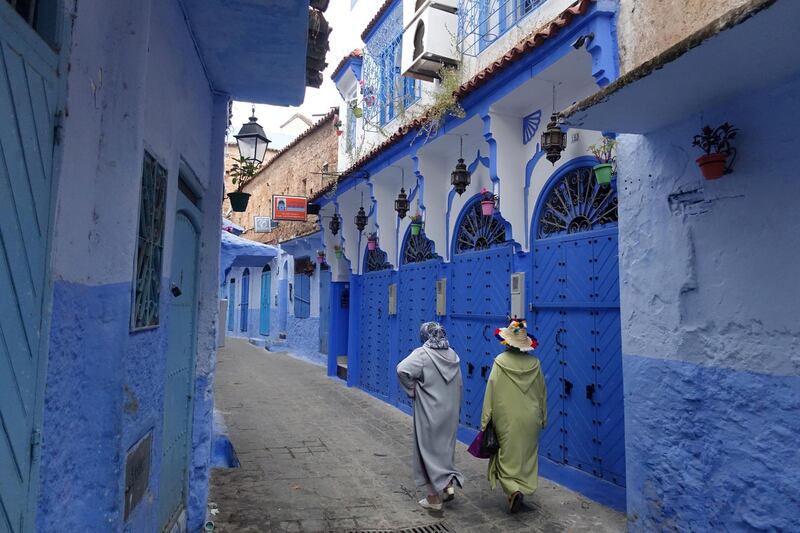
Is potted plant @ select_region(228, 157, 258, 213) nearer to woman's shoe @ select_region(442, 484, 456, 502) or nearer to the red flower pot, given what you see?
woman's shoe @ select_region(442, 484, 456, 502)

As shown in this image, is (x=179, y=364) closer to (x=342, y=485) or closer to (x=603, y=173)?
(x=342, y=485)

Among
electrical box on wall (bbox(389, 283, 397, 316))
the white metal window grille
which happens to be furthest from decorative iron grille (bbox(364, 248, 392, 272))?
the white metal window grille

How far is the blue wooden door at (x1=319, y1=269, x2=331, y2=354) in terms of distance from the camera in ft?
47.8

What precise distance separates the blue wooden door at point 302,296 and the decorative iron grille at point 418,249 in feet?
21.9

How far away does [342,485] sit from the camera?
570 centimetres

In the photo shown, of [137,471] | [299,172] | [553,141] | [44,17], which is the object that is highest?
[299,172]

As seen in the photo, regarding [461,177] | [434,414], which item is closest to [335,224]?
[461,177]

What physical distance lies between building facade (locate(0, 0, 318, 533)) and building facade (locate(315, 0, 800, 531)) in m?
2.70

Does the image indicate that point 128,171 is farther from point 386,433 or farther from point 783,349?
point 386,433

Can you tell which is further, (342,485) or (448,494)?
(342,485)

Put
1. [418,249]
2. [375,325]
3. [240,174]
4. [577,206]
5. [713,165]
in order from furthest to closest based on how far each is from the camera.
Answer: [375,325] < [418,249] < [240,174] < [577,206] < [713,165]

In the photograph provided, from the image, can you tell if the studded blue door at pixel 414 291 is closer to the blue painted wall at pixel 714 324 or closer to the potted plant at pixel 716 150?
the blue painted wall at pixel 714 324

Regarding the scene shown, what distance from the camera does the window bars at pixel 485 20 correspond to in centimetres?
688

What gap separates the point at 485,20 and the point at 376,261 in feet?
17.9
